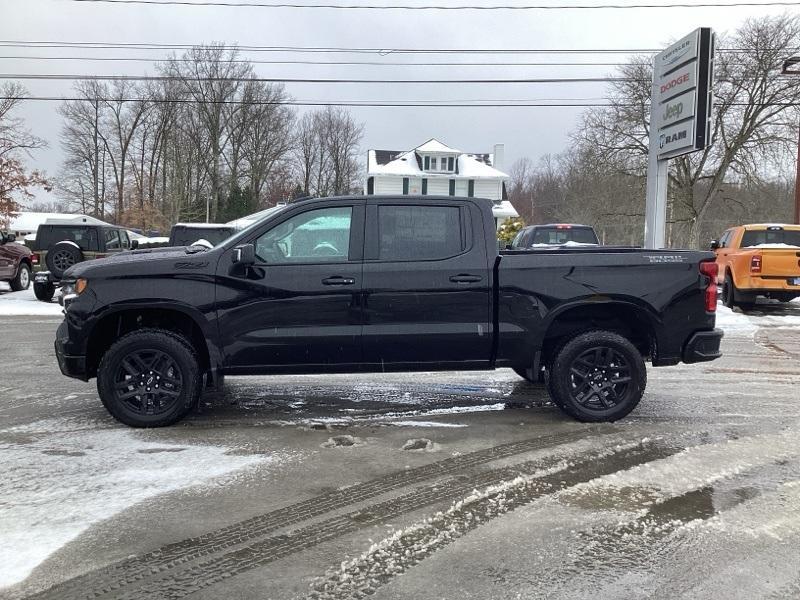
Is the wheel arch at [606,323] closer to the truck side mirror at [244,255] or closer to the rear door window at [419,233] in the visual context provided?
the rear door window at [419,233]

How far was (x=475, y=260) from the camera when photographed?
18.6ft

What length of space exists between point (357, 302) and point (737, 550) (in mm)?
3213

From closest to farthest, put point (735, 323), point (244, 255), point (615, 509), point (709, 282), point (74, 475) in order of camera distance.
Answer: point (615, 509), point (74, 475), point (244, 255), point (709, 282), point (735, 323)

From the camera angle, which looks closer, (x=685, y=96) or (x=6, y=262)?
(x=685, y=96)

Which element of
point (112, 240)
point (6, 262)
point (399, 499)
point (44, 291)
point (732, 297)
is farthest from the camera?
point (6, 262)

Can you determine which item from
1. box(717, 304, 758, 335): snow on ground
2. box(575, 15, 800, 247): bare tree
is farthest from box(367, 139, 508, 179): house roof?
box(717, 304, 758, 335): snow on ground

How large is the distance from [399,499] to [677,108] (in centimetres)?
1446

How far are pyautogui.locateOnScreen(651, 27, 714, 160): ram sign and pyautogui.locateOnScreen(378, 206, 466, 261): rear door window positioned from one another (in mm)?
11149

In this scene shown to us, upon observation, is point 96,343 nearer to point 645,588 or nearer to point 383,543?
point 383,543

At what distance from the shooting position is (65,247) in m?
15.5

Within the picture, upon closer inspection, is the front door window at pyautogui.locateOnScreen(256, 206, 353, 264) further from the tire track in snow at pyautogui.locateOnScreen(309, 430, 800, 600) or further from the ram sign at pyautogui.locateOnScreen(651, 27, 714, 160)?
the ram sign at pyautogui.locateOnScreen(651, 27, 714, 160)

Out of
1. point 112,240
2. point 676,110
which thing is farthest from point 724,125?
point 112,240

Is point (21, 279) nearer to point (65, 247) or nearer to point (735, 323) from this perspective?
point (65, 247)

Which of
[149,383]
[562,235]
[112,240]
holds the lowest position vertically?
[149,383]
